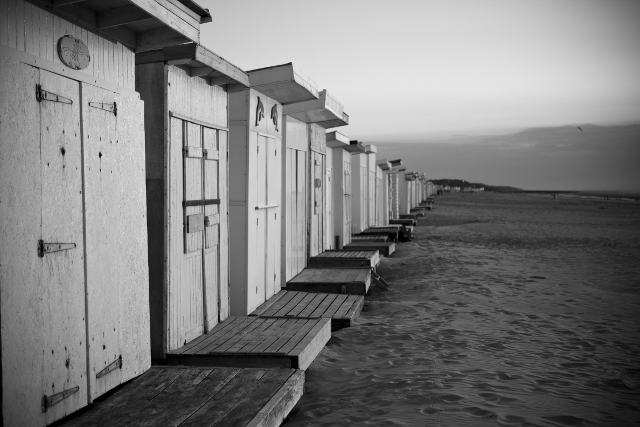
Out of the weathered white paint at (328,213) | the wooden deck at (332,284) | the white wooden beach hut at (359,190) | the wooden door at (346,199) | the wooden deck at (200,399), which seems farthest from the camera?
the white wooden beach hut at (359,190)

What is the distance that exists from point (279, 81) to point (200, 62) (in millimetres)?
2009

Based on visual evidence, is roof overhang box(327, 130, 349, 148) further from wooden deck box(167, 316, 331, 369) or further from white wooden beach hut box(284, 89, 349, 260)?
wooden deck box(167, 316, 331, 369)

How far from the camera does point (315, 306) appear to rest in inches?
292

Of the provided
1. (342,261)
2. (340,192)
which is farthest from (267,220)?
(340,192)

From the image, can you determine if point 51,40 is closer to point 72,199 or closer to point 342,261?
point 72,199

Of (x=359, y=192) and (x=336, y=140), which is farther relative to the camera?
(x=359, y=192)

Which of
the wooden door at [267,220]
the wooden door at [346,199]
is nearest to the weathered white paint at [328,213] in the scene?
the wooden door at [346,199]

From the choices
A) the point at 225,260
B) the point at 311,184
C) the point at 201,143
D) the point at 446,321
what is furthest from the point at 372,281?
the point at 201,143

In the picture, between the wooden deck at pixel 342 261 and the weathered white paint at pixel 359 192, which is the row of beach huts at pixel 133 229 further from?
the weathered white paint at pixel 359 192

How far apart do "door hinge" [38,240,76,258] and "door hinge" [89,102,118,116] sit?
938 mm

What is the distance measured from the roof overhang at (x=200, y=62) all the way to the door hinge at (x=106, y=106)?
805mm

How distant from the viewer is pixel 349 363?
19.2ft

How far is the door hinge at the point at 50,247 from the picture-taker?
3.30 m

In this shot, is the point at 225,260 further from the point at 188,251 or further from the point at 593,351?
the point at 593,351
